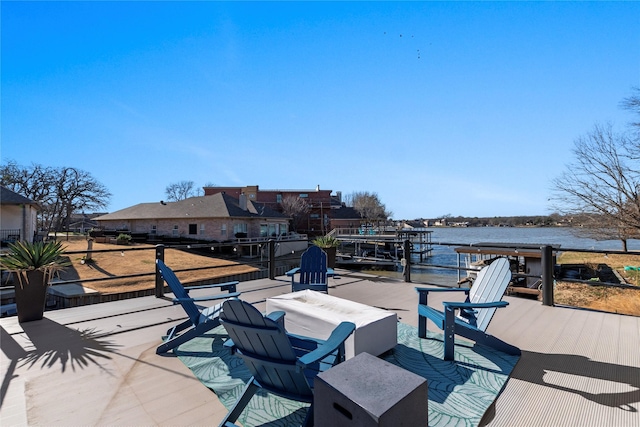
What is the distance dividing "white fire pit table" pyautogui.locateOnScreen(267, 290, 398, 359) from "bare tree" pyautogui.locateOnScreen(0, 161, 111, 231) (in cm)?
3278

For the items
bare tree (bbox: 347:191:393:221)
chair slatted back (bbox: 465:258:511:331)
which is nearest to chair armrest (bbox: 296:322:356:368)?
chair slatted back (bbox: 465:258:511:331)

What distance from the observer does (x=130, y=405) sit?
6.66 feet

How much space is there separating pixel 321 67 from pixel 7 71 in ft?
25.2

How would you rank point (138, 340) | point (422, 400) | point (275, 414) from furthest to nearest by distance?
point (138, 340) < point (275, 414) < point (422, 400)

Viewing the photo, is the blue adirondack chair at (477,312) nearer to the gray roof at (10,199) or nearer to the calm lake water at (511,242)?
the calm lake water at (511,242)

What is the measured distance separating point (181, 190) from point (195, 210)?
104 ft

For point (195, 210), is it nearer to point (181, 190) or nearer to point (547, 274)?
point (547, 274)

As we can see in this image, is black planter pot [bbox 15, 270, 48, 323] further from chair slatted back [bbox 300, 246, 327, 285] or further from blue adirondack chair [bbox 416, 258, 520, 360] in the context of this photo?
blue adirondack chair [bbox 416, 258, 520, 360]

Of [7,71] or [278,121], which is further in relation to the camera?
[278,121]

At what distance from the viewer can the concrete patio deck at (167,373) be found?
6.24ft

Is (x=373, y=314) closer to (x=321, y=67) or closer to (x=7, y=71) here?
(x=321, y=67)

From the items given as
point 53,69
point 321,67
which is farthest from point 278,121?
point 53,69

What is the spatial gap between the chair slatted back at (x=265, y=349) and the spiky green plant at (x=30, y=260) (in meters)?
3.14

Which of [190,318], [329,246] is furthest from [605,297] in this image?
[190,318]
